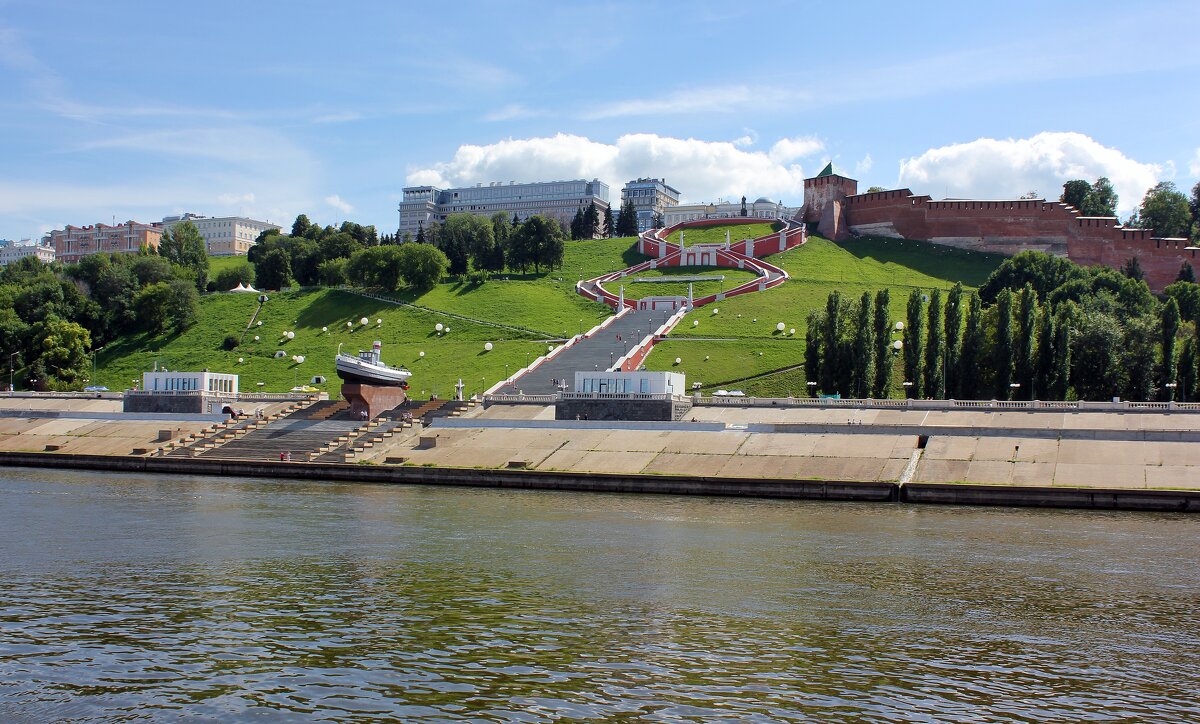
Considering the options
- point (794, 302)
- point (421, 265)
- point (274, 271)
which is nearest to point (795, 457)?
point (794, 302)

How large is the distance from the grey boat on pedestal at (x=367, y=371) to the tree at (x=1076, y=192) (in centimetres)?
9992

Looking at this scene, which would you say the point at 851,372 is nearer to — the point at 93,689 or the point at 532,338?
the point at 532,338

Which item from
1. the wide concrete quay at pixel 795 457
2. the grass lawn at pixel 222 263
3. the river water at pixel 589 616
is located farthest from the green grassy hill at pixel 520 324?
the grass lawn at pixel 222 263

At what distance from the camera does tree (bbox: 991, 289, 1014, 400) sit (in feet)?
205

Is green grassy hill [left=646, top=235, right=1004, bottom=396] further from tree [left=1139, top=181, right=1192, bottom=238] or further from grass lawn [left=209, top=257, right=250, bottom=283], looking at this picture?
grass lawn [left=209, top=257, right=250, bottom=283]

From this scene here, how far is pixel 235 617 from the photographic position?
20.8 m

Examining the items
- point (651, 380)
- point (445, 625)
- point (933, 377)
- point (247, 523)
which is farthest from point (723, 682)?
point (933, 377)

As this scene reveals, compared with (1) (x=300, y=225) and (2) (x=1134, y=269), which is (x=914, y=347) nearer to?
(2) (x=1134, y=269)

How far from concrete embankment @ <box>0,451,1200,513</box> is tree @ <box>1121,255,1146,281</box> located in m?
74.7

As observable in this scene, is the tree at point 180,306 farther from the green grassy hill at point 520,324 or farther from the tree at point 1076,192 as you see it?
the tree at point 1076,192

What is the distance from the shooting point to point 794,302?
324 feet

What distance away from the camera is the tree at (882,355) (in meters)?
65.2

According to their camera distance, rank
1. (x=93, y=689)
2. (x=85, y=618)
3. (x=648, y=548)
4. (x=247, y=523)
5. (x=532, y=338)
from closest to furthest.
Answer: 1. (x=93, y=689)
2. (x=85, y=618)
3. (x=648, y=548)
4. (x=247, y=523)
5. (x=532, y=338)

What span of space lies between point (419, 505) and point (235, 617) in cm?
1971
